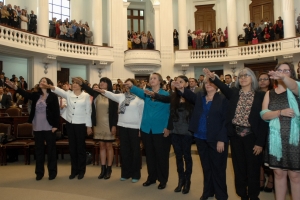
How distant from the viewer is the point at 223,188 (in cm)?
314

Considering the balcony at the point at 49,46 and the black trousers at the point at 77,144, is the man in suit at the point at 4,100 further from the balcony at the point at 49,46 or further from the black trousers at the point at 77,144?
the black trousers at the point at 77,144

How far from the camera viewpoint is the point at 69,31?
1371 cm

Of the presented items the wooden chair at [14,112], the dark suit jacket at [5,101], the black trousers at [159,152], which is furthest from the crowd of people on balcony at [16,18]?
the black trousers at [159,152]

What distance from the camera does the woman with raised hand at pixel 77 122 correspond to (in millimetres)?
4250

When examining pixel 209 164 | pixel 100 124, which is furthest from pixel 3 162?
pixel 209 164

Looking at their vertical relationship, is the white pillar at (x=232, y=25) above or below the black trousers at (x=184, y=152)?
above

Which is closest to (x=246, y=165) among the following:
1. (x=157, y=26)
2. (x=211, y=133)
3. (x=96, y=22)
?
(x=211, y=133)

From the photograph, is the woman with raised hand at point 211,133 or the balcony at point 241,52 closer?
the woman with raised hand at point 211,133

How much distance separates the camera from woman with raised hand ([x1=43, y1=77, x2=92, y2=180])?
167 inches

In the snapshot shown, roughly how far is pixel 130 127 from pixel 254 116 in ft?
6.14

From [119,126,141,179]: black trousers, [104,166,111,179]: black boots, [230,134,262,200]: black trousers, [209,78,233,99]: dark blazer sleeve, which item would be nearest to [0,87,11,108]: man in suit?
[104,166,111,179]: black boots

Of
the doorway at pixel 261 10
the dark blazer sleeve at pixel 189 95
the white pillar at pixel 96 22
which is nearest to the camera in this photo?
the dark blazer sleeve at pixel 189 95

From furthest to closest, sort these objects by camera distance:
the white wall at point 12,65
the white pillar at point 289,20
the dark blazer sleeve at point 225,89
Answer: the white wall at point 12,65 → the white pillar at point 289,20 → the dark blazer sleeve at point 225,89

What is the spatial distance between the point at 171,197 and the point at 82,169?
163 centimetres
